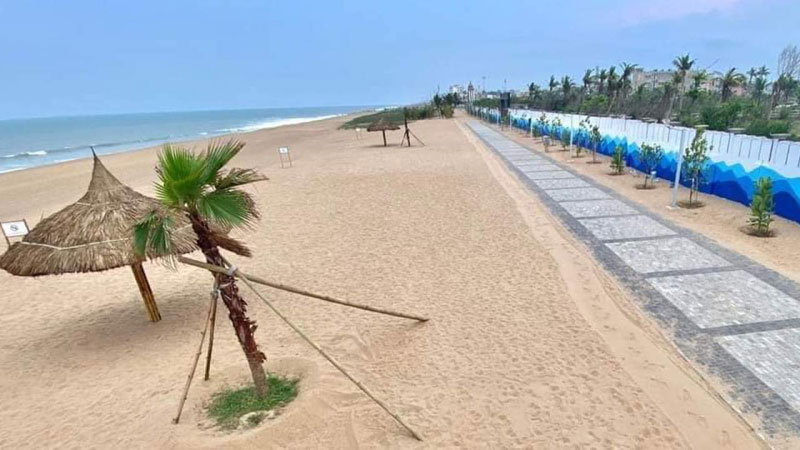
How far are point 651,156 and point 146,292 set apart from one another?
14.2 metres

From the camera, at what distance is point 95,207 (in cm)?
577

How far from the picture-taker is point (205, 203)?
3664mm

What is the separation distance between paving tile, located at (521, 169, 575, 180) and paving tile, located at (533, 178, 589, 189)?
1.84 feet

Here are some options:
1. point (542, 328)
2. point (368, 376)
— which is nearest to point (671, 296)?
point (542, 328)

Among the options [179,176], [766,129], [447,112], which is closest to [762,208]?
[179,176]

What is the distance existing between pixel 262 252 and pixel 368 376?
5.24 meters

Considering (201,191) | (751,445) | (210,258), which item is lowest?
(751,445)

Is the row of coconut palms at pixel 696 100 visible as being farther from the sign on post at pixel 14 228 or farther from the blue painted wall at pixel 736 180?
the sign on post at pixel 14 228

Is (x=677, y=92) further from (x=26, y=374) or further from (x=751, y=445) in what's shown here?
(x=26, y=374)

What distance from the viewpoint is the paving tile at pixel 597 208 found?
Result: 1069cm

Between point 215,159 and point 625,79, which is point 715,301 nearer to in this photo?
point 215,159

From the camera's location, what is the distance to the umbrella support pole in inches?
244

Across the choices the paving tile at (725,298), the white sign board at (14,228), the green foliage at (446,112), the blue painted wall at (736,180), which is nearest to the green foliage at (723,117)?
the blue painted wall at (736,180)

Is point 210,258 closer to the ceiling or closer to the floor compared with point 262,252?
closer to the ceiling
